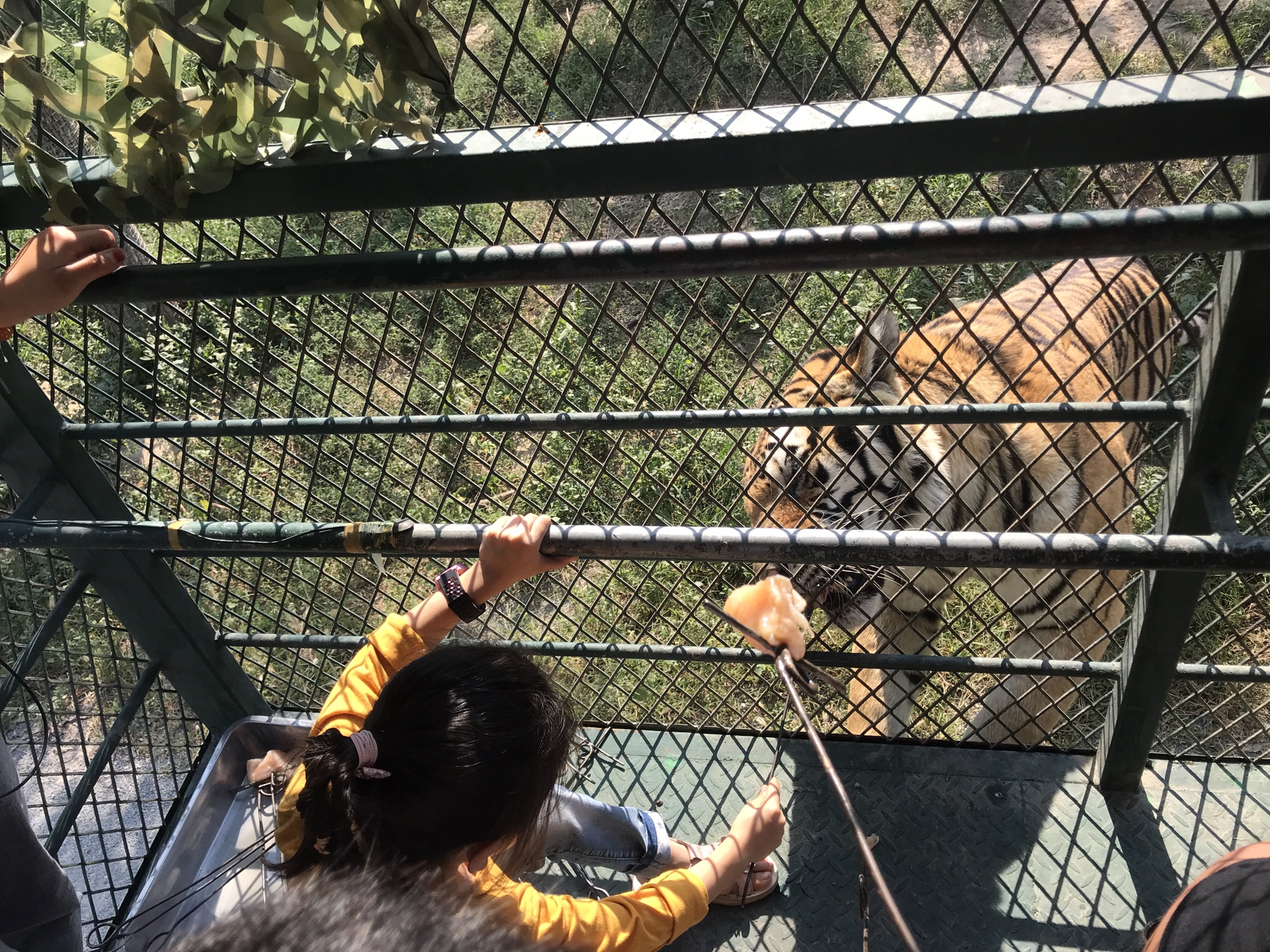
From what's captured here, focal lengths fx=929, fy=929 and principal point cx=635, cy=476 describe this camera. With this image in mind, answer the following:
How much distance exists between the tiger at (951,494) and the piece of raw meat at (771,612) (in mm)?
706

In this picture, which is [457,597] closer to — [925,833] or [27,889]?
[27,889]

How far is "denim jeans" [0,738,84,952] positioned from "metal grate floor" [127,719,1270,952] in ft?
1.20

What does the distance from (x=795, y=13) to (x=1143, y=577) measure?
3.89 ft

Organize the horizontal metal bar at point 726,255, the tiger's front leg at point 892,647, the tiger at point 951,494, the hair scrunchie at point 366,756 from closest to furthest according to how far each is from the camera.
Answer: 1. the horizontal metal bar at point 726,255
2. the hair scrunchie at point 366,756
3. the tiger at point 951,494
4. the tiger's front leg at point 892,647

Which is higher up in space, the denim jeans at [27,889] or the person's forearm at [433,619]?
the person's forearm at [433,619]

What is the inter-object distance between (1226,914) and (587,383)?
146 centimetres

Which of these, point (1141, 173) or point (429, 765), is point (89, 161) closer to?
point (429, 765)

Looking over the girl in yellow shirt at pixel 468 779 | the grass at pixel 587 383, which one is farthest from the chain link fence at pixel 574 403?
the girl in yellow shirt at pixel 468 779

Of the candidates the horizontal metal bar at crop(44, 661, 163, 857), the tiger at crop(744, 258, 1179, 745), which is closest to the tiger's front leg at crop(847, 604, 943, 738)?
the tiger at crop(744, 258, 1179, 745)

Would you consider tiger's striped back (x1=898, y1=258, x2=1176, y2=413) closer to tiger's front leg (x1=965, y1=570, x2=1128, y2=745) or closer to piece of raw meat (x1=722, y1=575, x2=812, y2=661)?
tiger's front leg (x1=965, y1=570, x2=1128, y2=745)

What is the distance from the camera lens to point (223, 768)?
223 cm

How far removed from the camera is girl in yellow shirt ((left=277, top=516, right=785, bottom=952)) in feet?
3.92

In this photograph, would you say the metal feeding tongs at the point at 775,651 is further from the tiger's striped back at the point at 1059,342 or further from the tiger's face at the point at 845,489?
the tiger's striped back at the point at 1059,342

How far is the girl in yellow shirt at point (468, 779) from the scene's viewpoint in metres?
1.19
